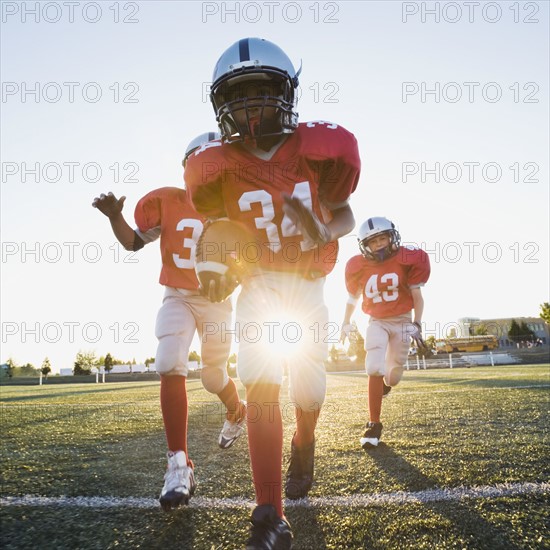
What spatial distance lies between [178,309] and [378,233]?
2.47 m

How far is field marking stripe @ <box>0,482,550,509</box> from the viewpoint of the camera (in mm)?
2070

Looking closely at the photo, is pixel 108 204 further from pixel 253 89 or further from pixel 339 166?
pixel 339 166

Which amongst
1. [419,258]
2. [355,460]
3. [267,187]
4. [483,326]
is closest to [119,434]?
[355,460]

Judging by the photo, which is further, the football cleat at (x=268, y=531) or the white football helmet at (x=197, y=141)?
the white football helmet at (x=197, y=141)

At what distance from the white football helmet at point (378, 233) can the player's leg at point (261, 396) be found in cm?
273

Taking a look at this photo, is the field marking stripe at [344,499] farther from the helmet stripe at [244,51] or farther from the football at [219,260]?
the helmet stripe at [244,51]

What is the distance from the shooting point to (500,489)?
216 cm

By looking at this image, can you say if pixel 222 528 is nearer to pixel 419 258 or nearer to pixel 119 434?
pixel 119 434

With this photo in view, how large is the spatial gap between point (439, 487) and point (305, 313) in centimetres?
108

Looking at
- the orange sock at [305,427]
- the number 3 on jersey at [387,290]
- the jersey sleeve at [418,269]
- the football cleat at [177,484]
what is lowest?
the football cleat at [177,484]

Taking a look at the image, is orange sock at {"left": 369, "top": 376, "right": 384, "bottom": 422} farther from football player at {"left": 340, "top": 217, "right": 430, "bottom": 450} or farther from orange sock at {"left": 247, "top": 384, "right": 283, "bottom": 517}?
orange sock at {"left": 247, "top": 384, "right": 283, "bottom": 517}

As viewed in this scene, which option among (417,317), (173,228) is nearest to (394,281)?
(417,317)

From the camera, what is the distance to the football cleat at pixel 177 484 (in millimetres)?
1996

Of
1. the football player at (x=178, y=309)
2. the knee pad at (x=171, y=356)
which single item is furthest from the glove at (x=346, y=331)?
the knee pad at (x=171, y=356)
